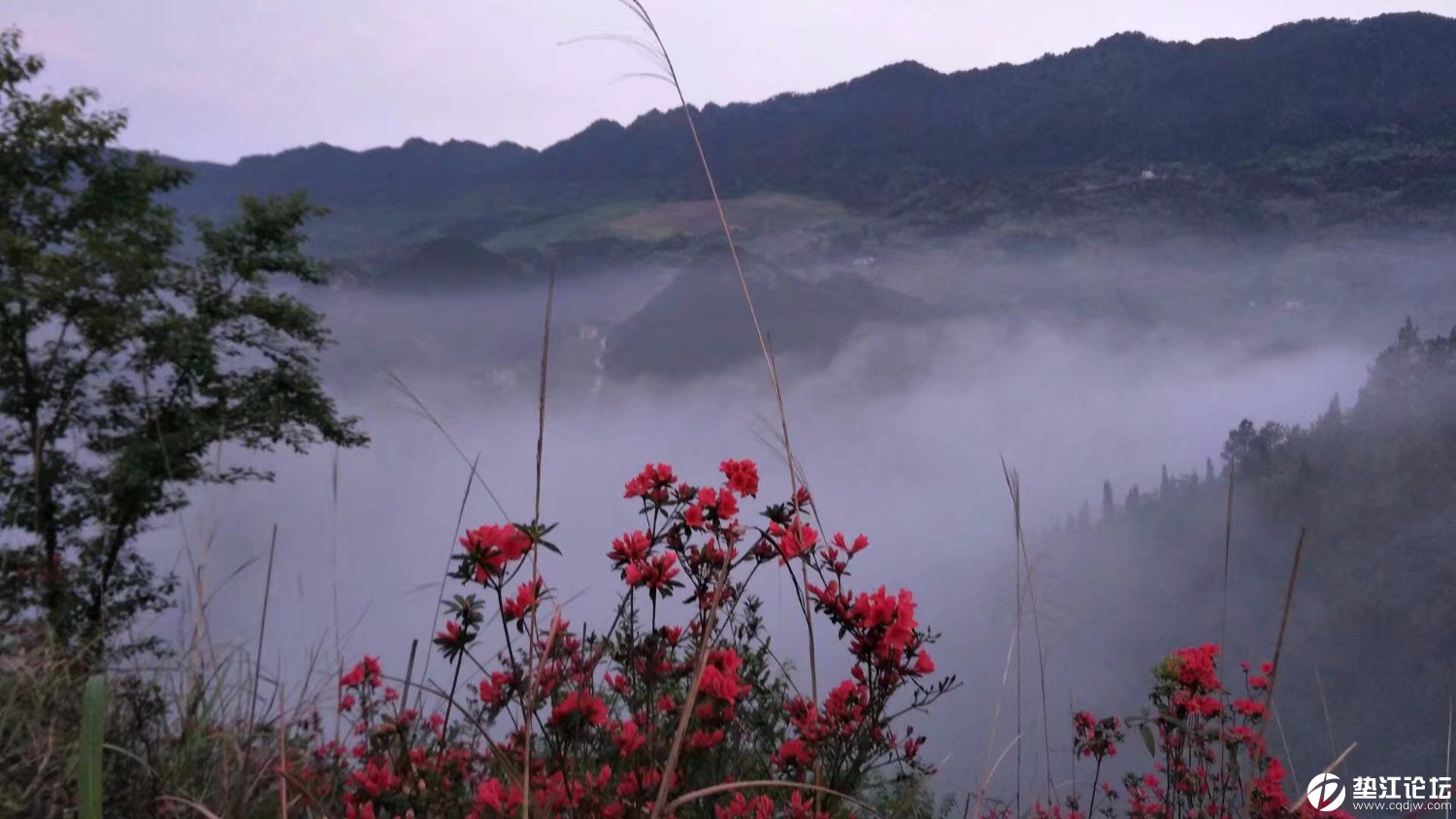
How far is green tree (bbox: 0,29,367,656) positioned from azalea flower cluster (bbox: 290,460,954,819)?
773cm

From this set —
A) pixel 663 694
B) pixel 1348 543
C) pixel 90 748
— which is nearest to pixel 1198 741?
pixel 663 694

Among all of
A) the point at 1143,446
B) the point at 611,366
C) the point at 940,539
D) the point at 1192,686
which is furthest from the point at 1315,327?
the point at 1192,686

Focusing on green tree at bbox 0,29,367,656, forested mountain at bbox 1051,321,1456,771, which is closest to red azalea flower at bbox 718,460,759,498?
green tree at bbox 0,29,367,656

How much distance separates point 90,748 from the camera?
0.64m

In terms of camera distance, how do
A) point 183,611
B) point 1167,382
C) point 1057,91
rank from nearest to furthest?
point 183,611 < point 1167,382 < point 1057,91

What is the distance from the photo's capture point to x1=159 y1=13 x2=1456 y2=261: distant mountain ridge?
1626 inches

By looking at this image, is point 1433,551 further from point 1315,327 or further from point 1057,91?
point 1057,91

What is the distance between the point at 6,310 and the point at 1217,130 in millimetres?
45861

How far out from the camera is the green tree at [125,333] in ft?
27.5

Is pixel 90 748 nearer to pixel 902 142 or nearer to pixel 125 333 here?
pixel 125 333

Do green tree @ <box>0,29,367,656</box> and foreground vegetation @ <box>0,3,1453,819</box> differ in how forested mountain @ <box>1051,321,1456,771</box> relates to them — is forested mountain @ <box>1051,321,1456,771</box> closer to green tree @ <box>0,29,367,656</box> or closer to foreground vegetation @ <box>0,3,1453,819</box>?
green tree @ <box>0,29,367,656</box>

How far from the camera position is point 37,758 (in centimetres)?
172

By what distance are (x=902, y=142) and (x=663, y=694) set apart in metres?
49.7

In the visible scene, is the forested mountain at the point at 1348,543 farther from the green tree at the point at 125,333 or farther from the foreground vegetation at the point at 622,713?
the foreground vegetation at the point at 622,713
